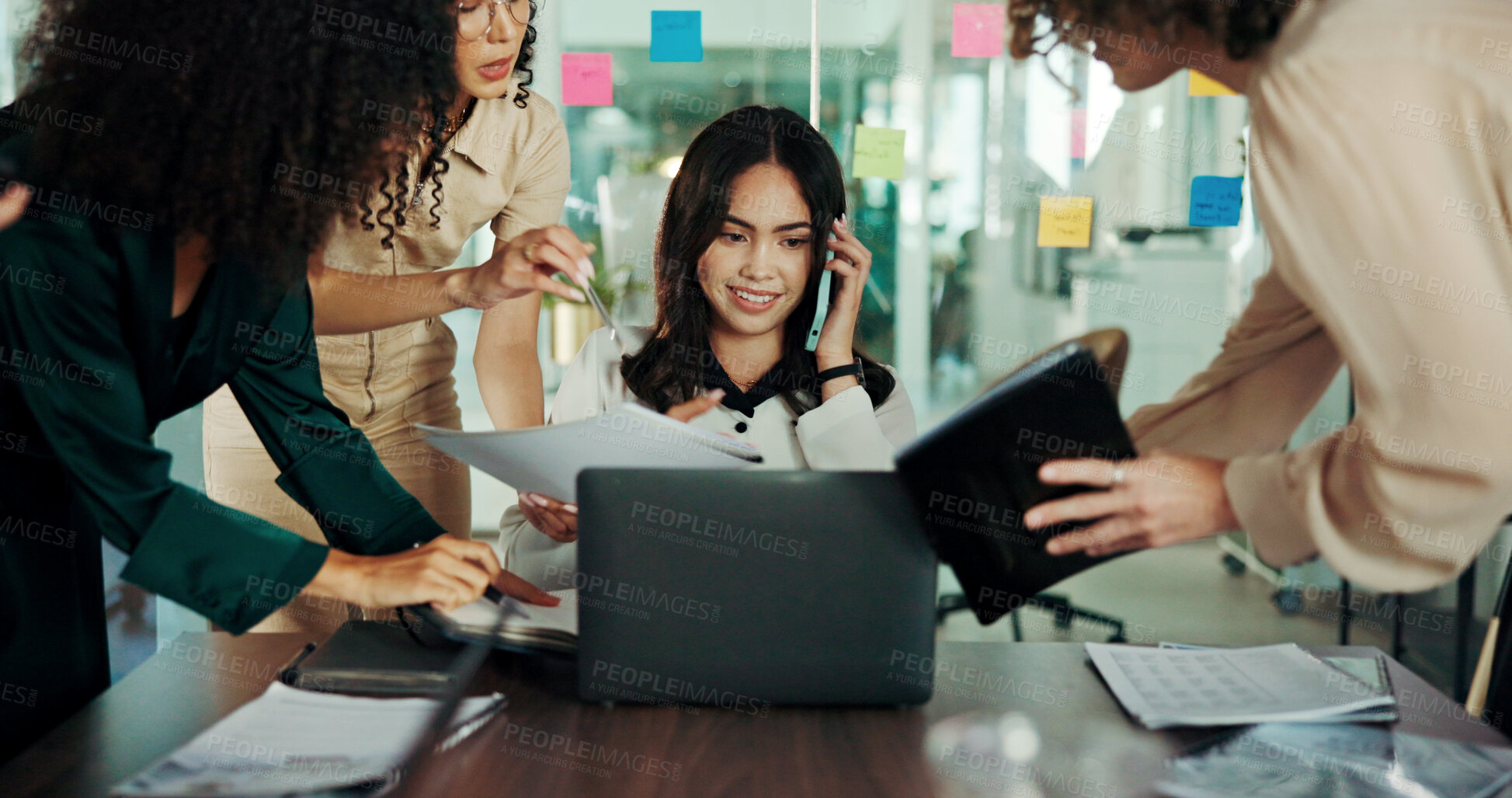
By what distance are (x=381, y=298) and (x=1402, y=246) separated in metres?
1.14

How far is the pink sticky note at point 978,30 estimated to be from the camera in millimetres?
2877

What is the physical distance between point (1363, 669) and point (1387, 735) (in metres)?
0.15

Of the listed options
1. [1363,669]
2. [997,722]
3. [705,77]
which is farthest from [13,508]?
[705,77]

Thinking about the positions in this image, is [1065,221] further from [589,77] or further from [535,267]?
[535,267]

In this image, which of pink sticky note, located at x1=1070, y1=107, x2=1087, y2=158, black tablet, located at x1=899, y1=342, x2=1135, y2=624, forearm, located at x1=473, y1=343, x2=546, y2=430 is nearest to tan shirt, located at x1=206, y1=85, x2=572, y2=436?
forearm, located at x1=473, y1=343, x2=546, y2=430

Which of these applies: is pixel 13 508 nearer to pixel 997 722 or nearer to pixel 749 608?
pixel 749 608

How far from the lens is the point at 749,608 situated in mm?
987

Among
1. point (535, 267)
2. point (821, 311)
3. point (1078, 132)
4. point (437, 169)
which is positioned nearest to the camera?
point (535, 267)

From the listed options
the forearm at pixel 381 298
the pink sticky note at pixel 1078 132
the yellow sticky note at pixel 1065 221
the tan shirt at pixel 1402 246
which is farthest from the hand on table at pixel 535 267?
the pink sticky note at pixel 1078 132

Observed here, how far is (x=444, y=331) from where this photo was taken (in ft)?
6.64

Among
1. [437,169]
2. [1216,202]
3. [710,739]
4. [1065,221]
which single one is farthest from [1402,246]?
[1065,221]

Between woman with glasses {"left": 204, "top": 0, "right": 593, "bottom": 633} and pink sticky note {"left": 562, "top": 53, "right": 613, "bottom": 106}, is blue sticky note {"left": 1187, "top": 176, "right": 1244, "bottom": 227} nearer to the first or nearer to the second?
pink sticky note {"left": 562, "top": 53, "right": 613, "bottom": 106}

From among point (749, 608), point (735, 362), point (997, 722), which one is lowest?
point (997, 722)

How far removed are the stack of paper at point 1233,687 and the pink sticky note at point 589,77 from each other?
6.92 ft
